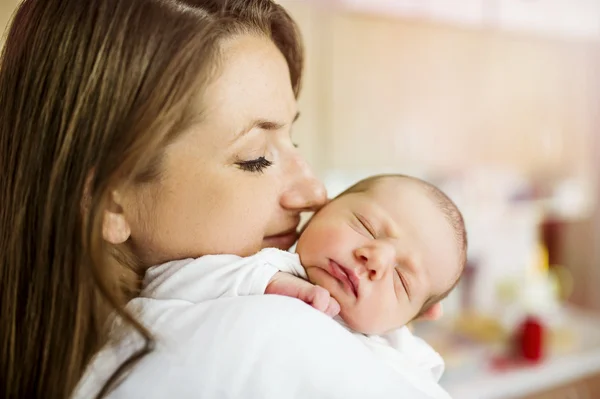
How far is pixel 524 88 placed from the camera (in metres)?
2.51

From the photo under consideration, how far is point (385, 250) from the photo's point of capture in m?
0.70

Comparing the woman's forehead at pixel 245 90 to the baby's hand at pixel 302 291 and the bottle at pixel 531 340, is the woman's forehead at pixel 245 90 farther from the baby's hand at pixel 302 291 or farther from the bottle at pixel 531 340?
the bottle at pixel 531 340

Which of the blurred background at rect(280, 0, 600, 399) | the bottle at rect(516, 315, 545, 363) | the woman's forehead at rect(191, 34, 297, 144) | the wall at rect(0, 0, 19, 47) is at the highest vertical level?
the wall at rect(0, 0, 19, 47)

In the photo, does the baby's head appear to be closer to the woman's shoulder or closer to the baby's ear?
the baby's ear

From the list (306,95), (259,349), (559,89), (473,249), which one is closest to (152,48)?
(259,349)

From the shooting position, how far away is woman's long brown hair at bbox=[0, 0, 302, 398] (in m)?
0.58

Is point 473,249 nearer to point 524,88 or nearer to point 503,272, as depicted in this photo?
point 503,272

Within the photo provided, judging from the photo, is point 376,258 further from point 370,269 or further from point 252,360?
point 252,360

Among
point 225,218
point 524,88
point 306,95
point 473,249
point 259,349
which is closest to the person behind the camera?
point 259,349

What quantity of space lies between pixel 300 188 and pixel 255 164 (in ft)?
0.26

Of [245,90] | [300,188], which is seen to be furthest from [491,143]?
[245,90]

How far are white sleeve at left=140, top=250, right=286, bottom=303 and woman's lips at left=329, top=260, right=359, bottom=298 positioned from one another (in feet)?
0.29

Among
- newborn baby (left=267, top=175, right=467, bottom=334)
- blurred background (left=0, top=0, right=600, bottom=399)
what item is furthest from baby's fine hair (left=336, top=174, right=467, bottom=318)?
blurred background (left=0, top=0, right=600, bottom=399)

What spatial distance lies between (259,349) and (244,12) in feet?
1.25
